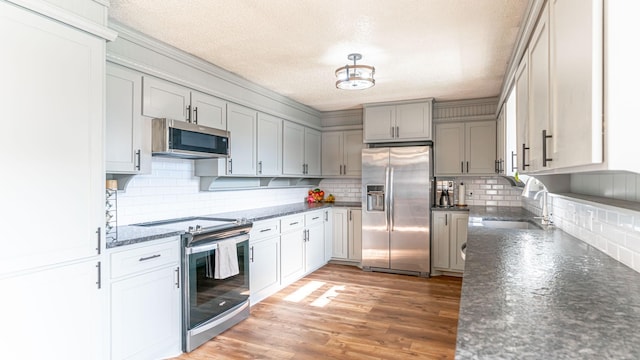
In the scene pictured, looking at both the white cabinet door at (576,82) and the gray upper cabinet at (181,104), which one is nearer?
the white cabinet door at (576,82)

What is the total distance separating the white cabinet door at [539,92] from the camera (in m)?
1.63

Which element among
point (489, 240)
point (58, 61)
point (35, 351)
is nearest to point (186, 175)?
point (58, 61)

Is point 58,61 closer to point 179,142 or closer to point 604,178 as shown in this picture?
point 179,142

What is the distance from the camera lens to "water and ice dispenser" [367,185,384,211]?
5.01m

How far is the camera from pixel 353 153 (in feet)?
18.5

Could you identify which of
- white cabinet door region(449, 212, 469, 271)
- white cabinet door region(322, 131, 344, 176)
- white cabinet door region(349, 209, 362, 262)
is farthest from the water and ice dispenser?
white cabinet door region(449, 212, 469, 271)

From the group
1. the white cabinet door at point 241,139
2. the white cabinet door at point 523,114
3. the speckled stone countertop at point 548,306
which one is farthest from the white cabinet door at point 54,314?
the white cabinet door at point 523,114

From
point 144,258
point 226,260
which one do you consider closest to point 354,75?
point 226,260

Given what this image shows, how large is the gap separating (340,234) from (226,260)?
2677 mm

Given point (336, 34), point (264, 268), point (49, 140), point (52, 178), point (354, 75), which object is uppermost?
point (336, 34)

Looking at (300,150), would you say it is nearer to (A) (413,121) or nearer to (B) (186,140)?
(A) (413,121)

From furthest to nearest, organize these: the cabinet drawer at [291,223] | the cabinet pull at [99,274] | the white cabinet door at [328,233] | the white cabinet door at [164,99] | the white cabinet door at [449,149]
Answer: the white cabinet door at [328,233], the white cabinet door at [449,149], the cabinet drawer at [291,223], the white cabinet door at [164,99], the cabinet pull at [99,274]

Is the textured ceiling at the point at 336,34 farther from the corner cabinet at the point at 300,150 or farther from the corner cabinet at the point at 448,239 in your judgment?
the corner cabinet at the point at 448,239

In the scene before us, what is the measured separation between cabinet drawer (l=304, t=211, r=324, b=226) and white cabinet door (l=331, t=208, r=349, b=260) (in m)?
0.34
